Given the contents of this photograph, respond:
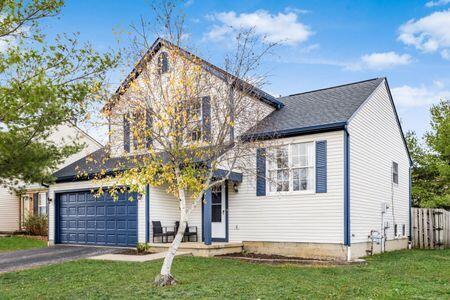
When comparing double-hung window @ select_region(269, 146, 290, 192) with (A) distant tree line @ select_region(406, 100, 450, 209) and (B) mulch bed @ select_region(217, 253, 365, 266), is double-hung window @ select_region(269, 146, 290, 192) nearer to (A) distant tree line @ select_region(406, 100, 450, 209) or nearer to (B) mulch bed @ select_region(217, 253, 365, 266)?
(B) mulch bed @ select_region(217, 253, 365, 266)

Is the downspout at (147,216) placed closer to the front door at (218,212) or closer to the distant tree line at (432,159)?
the front door at (218,212)

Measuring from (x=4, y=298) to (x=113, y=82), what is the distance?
5128 millimetres

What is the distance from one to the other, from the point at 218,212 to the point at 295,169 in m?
3.33

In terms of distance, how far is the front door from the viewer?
15609 mm

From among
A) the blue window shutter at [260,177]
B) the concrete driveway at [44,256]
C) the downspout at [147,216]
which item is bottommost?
the concrete driveway at [44,256]

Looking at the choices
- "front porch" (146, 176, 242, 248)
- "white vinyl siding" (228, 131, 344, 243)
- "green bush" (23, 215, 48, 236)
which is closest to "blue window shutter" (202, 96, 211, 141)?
"white vinyl siding" (228, 131, 344, 243)

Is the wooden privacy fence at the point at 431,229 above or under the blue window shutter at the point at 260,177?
under

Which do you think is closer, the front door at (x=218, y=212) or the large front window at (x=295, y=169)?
the large front window at (x=295, y=169)

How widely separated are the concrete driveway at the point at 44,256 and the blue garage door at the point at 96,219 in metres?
0.75

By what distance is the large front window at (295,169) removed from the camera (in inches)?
541

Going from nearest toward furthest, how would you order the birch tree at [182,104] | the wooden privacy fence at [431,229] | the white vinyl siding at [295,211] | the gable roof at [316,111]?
the birch tree at [182,104] → the white vinyl siding at [295,211] → the gable roof at [316,111] → the wooden privacy fence at [431,229]

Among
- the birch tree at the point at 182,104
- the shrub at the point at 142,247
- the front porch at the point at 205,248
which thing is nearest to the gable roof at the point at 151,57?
the birch tree at the point at 182,104

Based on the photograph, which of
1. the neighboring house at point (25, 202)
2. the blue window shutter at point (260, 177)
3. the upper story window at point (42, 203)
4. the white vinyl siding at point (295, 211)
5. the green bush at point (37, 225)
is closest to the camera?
the white vinyl siding at point (295, 211)

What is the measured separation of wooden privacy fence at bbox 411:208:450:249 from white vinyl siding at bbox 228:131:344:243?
7688 mm
